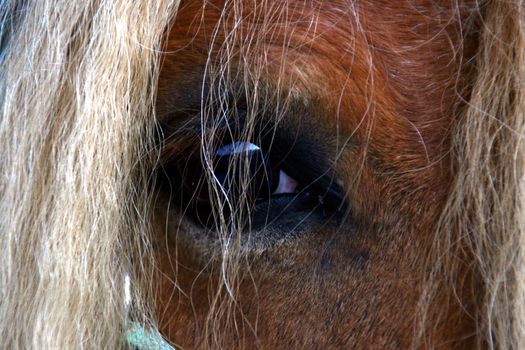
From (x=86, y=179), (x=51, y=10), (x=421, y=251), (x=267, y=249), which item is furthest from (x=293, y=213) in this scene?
(x=51, y=10)

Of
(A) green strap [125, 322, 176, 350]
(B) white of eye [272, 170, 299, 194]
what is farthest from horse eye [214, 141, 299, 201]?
(A) green strap [125, 322, 176, 350]

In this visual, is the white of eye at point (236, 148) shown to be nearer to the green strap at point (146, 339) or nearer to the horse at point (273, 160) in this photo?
the horse at point (273, 160)

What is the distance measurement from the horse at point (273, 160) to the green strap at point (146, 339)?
16 mm

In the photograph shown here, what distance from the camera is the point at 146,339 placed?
937 mm

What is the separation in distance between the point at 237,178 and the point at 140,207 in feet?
0.48

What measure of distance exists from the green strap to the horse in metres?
0.02

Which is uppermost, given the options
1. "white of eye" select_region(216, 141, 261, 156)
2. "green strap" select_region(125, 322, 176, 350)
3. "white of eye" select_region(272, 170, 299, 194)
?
"white of eye" select_region(216, 141, 261, 156)

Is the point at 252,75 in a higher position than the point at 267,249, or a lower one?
higher

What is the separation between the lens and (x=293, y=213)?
0.91m

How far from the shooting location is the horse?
812 millimetres

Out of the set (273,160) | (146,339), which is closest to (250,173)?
(273,160)

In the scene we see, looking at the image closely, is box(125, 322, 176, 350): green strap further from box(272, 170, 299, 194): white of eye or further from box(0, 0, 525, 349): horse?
box(272, 170, 299, 194): white of eye

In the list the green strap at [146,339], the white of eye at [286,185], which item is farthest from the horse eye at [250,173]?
the green strap at [146,339]

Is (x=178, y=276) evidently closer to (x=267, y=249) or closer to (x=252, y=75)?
(x=267, y=249)
